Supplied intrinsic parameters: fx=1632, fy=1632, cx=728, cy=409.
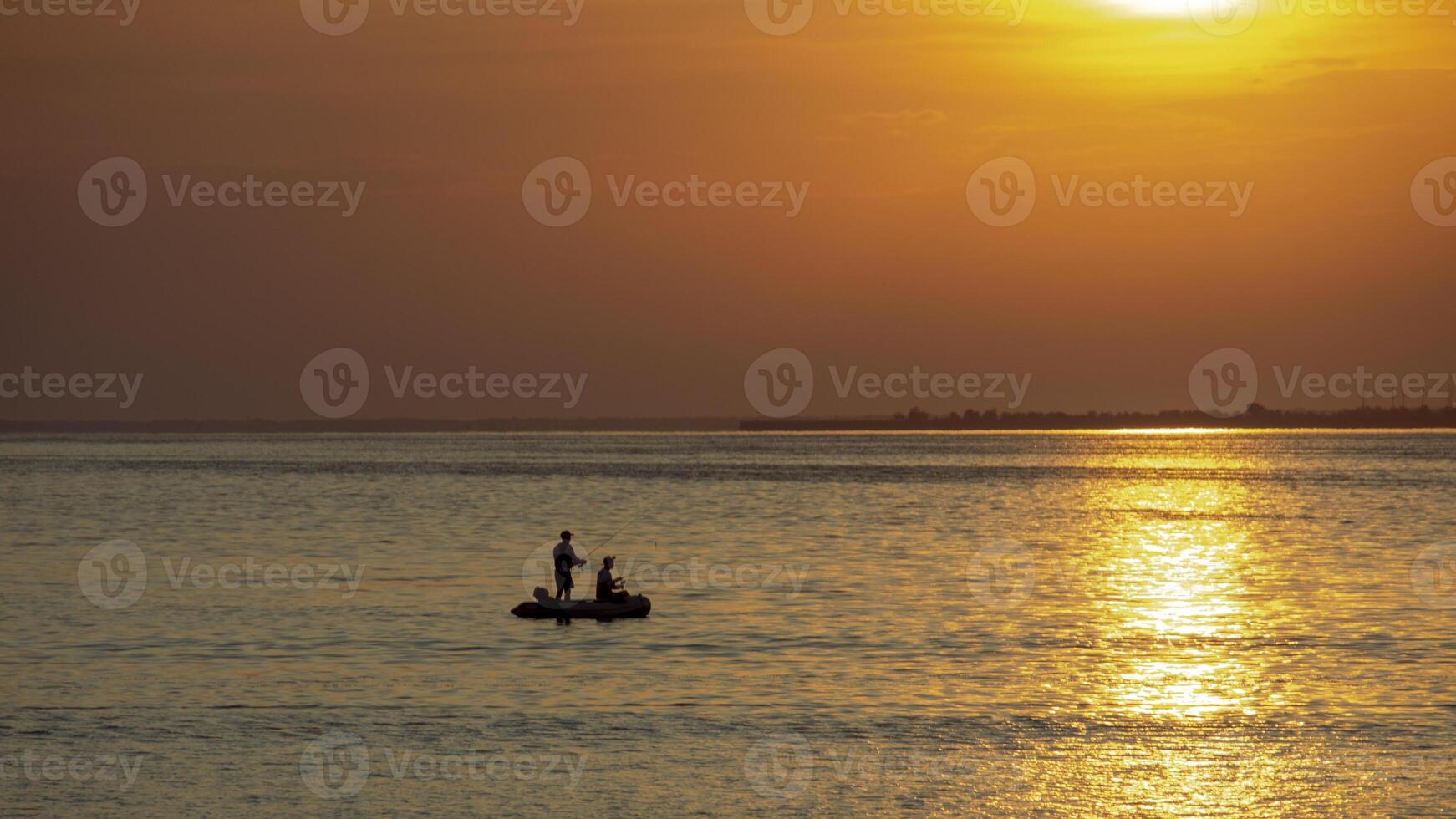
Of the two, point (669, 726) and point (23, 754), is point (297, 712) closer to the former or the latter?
point (23, 754)

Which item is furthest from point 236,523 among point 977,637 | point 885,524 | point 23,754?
point 23,754

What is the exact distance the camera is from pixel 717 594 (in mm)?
44656

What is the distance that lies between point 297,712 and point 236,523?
54629mm
